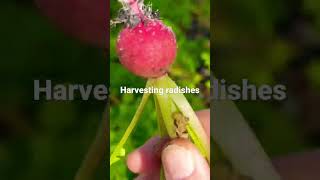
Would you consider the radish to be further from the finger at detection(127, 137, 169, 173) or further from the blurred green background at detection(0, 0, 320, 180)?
the finger at detection(127, 137, 169, 173)

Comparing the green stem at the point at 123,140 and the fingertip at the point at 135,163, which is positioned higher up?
the green stem at the point at 123,140

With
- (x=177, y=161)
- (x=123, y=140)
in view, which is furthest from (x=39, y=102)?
(x=177, y=161)

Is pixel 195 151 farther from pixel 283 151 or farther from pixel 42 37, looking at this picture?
pixel 42 37

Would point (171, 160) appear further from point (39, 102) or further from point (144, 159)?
point (39, 102)

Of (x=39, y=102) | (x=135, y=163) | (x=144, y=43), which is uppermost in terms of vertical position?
(x=144, y=43)

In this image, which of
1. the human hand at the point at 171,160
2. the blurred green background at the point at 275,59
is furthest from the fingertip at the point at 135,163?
the blurred green background at the point at 275,59

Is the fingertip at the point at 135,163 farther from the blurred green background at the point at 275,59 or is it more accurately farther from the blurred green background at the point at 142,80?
the blurred green background at the point at 275,59

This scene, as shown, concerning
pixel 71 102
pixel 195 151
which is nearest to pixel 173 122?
pixel 195 151

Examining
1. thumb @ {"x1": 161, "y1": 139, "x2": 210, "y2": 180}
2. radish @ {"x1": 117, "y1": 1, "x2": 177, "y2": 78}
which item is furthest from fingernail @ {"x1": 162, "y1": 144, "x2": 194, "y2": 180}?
radish @ {"x1": 117, "y1": 1, "x2": 177, "y2": 78}
